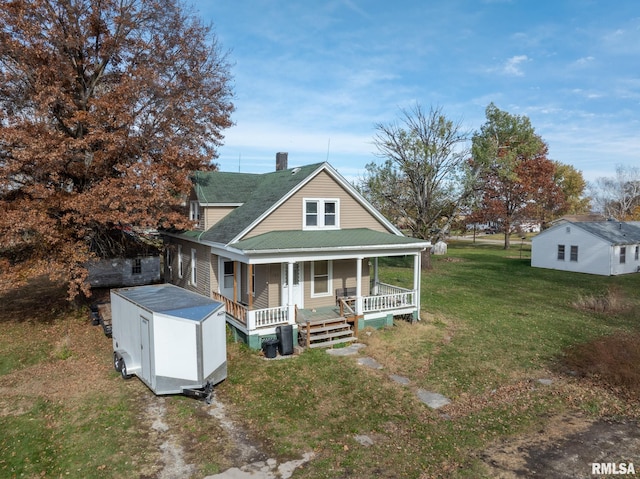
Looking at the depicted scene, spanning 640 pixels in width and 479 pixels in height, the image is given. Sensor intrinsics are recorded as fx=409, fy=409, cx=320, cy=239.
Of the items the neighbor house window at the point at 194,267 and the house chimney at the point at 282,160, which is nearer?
the neighbor house window at the point at 194,267

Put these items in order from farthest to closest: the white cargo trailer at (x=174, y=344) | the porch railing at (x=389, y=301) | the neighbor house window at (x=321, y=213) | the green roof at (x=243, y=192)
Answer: the neighbor house window at (x=321, y=213) → the green roof at (x=243, y=192) → the porch railing at (x=389, y=301) → the white cargo trailer at (x=174, y=344)

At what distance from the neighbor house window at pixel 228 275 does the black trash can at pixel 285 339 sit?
5930 millimetres

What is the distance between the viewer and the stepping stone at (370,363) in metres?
13.1

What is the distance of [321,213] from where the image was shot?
18484 mm

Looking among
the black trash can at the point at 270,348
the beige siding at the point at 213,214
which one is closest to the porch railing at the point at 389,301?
the black trash can at the point at 270,348

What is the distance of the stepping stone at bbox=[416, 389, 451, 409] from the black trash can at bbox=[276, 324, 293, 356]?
4.73 m

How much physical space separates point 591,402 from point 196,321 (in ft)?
34.2

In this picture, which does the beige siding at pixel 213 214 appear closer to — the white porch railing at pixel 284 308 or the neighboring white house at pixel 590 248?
the white porch railing at pixel 284 308

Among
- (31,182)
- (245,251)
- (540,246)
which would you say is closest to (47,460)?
(245,251)

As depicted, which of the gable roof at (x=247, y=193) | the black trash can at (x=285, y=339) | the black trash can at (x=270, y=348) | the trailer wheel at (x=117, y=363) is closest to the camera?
the trailer wheel at (x=117, y=363)

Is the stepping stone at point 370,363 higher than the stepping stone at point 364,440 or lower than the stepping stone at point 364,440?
higher

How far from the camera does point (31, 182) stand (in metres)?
15.7

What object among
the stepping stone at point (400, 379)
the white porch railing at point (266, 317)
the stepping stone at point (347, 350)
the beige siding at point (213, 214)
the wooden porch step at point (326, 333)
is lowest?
the stepping stone at point (400, 379)

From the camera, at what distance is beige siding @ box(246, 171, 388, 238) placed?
57.4 feet
